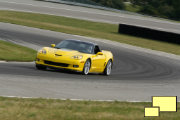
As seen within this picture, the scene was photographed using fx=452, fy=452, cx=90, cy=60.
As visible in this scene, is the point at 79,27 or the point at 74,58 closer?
the point at 74,58

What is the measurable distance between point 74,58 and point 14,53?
493 centimetres

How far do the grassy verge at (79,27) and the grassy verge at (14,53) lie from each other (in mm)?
12176

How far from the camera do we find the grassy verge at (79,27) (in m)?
32.4

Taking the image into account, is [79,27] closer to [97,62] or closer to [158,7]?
[97,62]

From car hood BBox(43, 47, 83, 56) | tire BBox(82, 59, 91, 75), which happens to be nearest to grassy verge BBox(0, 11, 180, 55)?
tire BBox(82, 59, 91, 75)

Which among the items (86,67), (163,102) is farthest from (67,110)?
(86,67)

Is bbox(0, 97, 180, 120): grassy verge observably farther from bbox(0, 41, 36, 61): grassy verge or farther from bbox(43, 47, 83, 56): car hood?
bbox(0, 41, 36, 61): grassy verge

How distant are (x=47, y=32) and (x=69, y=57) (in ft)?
58.1

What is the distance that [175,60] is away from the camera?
84.9 feet

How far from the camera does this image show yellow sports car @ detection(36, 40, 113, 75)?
592 inches

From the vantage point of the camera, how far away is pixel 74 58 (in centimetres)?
1522

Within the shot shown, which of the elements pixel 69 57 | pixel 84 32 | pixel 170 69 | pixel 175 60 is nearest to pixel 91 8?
pixel 84 32

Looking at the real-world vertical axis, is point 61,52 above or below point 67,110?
below

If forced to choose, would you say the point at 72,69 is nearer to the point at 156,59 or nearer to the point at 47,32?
the point at 156,59
